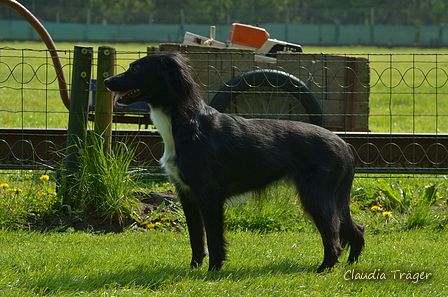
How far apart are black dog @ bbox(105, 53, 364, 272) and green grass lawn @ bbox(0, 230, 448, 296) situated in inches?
10.3

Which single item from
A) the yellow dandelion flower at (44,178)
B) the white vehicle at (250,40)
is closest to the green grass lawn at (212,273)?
the yellow dandelion flower at (44,178)

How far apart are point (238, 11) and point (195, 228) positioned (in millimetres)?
51214

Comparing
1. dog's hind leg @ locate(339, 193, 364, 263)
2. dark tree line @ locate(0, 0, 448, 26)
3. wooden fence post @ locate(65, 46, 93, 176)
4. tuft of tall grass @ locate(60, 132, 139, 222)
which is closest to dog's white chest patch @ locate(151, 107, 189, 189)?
dog's hind leg @ locate(339, 193, 364, 263)

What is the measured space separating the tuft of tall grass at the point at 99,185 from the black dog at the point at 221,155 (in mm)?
1298

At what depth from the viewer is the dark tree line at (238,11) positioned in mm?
50281

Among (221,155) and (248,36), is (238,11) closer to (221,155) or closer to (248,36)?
(248,36)

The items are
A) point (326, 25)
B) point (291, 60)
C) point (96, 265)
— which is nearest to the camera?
point (96, 265)

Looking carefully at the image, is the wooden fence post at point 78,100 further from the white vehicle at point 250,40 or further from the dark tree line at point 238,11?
the dark tree line at point 238,11

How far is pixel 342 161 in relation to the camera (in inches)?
166

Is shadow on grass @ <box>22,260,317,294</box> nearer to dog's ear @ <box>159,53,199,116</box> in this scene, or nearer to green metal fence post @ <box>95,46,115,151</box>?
dog's ear @ <box>159,53,199,116</box>

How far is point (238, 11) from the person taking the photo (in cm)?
5369

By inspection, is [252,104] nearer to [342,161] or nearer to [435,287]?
[342,161]

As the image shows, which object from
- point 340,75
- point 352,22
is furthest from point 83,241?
point 352,22

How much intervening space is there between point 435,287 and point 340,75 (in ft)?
12.9
